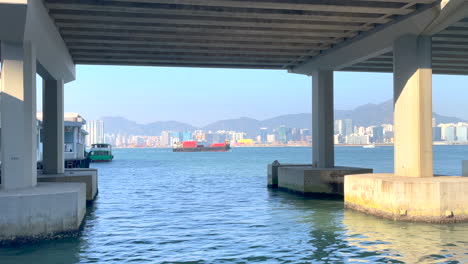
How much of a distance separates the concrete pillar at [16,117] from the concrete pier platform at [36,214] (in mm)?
1271

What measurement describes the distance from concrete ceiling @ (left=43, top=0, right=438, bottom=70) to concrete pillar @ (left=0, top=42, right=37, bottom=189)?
2810mm

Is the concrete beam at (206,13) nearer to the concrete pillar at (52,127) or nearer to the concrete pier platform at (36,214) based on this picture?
the concrete pier platform at (36,214)

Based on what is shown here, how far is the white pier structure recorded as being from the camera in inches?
731

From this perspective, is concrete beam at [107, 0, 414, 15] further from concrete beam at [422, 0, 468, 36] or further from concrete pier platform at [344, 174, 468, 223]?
concrete pier platform at [344, 174, 468, 223]

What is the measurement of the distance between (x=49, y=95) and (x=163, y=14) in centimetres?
1211

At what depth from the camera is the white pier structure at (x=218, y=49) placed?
18.6m

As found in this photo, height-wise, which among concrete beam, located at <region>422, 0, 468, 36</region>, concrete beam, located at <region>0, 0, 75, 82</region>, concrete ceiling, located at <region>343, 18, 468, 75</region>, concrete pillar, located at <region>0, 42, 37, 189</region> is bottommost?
concrete pillar, located at <region>0, 42, 37, 189</region>

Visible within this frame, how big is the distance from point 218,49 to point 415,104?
12.6 m

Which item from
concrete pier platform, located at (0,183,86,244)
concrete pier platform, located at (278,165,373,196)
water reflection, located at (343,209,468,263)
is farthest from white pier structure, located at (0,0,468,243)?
concrete pier platform, located at (278,165,373,196)

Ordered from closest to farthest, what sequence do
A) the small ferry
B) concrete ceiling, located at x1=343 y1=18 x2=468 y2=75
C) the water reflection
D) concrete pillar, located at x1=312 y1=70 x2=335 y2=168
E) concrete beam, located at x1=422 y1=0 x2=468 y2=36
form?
the water reflection
concrete beam, located at x1=422 y1=0 x2=468 y2=36
concrete ceiling, located at x1=343 y1=18 x2=468 y2=75
concrete pillar, located at x1=312 y1=70 x2=335 y2=168
the small ferry

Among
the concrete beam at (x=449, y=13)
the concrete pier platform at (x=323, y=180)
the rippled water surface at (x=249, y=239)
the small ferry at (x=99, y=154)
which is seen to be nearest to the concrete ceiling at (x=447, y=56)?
the concrete beam at (x=449, y=13)

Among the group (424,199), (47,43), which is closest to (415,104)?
(424,199)

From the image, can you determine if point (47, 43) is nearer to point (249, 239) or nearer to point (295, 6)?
point (295, 6)

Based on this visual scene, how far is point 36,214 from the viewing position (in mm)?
16625
